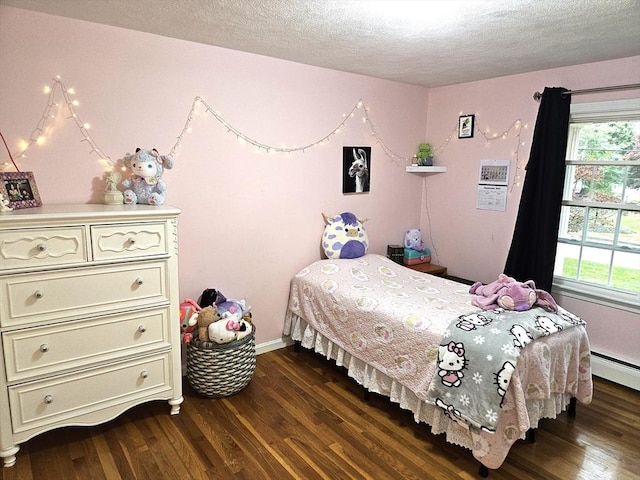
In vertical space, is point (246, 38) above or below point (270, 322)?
above

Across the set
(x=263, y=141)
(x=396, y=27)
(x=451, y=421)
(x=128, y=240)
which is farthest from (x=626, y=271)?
(x=128, y=240)

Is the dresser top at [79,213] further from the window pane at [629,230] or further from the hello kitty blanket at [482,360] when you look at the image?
the window pane at [629,230]

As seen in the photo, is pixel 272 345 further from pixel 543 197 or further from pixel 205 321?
pixel 543 197

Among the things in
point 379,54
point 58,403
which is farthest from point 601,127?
point 58,403

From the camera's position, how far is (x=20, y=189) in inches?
84.4

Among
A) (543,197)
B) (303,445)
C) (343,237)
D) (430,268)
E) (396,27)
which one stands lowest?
(303,445)

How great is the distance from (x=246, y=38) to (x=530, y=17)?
5.24 ft

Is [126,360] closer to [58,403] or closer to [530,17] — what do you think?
[58,403]

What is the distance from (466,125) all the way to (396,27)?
1.79 m

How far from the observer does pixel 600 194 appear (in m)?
3.14

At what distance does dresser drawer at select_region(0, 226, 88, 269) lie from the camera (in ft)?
6.30

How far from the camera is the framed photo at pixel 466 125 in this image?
3.77m

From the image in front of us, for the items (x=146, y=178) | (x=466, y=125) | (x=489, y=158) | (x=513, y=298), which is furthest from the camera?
(x=466, y=125)

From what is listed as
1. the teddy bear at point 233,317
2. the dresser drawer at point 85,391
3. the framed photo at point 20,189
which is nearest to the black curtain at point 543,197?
the teddy bear at point 233,317
